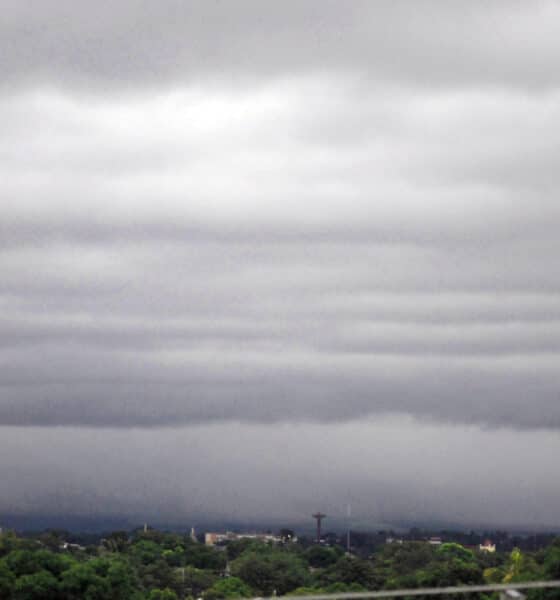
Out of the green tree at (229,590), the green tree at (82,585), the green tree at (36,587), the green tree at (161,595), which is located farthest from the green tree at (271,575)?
the green tree at (36,587)

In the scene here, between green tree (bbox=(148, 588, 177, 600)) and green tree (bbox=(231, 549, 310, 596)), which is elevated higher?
green tree (bbox=(231, 549, 310, 596))

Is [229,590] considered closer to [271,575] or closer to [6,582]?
[271,575]

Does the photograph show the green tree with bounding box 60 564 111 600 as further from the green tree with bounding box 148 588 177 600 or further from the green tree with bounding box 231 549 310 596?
the green tree with bounding box 231 549 310 596

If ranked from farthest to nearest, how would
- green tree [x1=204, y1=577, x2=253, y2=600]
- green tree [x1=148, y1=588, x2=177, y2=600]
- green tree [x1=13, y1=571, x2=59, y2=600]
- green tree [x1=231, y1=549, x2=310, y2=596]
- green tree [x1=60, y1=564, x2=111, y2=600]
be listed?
green tree [x1=231, y1=549, x2=310, y2=596] < green tree [x1=204, y1=577, x2=253, y2=600] < green tree [x1=148, y1=588, x2=177, y2=600] < green tree [x1=60, y1=564, x2=111, y2=600] < green tree [x1=13, y1=571, x2=59, y2=600]

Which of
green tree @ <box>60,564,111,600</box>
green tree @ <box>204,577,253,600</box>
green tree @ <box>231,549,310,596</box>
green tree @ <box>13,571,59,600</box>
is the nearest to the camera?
green tree @ <box>13,571,59,600</box>

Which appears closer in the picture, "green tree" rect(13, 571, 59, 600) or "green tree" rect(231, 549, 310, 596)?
"green tree" rect(13, 571, 59, 600)

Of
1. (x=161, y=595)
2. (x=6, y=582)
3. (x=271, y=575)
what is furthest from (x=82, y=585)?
(x=271, y=575)

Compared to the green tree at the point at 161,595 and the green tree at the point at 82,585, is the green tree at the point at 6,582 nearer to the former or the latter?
the green tree at the point at 82,585

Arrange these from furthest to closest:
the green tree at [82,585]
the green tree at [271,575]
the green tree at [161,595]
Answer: the green tree at [271,575] → the green tree at [161,595] → the green tree at [82,585]

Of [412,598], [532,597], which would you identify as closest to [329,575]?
[412,598]

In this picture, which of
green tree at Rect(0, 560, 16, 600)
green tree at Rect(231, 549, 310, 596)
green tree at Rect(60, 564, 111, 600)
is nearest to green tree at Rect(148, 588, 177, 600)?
green tree at Rect(231, 549, 310, 596)

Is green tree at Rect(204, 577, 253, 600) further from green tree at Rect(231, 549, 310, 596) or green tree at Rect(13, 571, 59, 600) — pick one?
green tree at Rect(13, 571, 59, 600)

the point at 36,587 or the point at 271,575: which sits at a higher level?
the point at 36,587

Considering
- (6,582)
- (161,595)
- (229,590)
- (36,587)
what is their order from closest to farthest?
(36,587) → (6,582) → (161,595) → (229,590)
